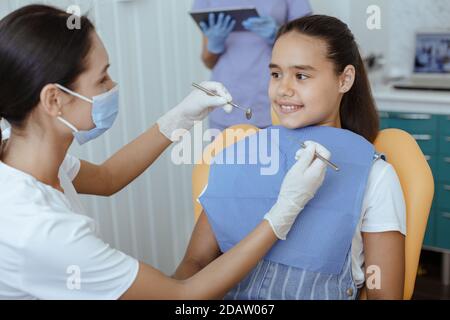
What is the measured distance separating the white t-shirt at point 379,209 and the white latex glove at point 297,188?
0.19 metres

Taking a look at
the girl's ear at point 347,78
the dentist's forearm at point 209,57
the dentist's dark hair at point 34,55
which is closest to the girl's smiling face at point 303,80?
the girl's ear at point 347,78

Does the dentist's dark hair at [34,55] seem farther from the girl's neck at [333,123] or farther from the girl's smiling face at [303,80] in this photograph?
the girl's neck at [333,123]

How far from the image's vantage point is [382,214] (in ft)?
4.32

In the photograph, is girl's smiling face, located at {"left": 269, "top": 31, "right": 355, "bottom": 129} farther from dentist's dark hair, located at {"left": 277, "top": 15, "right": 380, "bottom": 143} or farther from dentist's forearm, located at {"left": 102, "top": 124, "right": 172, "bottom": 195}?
dentist's forearm, located at {"left": 102, "top": 124, "right": 172, "bottom": 195}

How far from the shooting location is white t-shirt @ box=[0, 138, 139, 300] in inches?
41.1

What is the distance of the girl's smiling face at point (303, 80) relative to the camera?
1415 millimetres

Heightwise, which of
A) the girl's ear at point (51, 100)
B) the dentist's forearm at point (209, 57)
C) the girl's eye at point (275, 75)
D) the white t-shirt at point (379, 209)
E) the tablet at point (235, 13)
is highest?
the tablet at point (235, 13)

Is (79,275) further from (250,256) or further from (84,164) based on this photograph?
(84,164)

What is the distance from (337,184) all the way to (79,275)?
24.7 inches

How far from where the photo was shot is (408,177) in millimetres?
1421

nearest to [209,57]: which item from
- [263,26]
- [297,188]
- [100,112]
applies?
[263,26]

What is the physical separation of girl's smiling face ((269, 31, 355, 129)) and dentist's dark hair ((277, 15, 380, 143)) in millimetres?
17

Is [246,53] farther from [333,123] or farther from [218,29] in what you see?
[333,123]

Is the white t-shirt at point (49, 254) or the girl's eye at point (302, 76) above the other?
the girl's eye at point (302, 76)
